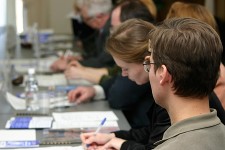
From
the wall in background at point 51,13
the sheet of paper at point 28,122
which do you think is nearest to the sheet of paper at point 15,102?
the sheet of paper at point 28,122

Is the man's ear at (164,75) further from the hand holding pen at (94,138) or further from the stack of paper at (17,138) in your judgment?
the stack of paper at (17,138)

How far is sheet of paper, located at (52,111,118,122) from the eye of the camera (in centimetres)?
220

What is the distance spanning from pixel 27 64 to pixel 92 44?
1067 mm

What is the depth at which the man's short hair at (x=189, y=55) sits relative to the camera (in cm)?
118

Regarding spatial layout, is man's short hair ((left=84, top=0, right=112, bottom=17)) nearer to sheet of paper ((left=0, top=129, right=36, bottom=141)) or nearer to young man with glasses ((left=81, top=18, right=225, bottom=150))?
sheet of paper ((left=0, top=129, right=36, bottom=141))

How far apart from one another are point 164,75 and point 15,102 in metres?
1.45

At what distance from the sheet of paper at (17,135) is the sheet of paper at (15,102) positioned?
0.43 metres

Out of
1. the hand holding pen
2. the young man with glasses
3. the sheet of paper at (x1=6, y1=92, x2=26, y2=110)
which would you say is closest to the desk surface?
the sheet of paper at (x1=6, y1=92, x2=26, y2=110)

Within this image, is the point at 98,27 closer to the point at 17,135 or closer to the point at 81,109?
the point at 81,109

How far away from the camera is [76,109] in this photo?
2.41 metres

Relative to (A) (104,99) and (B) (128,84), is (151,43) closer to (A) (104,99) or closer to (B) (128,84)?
(B) (128,84)

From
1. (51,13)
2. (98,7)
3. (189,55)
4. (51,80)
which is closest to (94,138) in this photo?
(189,55)

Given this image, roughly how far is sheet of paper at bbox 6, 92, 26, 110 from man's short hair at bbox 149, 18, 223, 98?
53.6 inches

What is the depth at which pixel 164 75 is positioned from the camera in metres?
1.22
